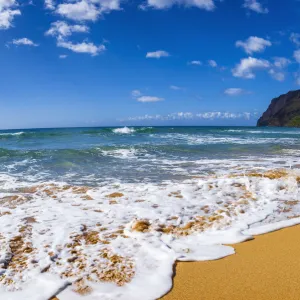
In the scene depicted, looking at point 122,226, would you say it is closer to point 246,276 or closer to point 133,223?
point 133,223

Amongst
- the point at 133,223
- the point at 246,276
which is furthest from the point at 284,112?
the point at 246,276

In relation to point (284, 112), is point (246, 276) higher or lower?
lower

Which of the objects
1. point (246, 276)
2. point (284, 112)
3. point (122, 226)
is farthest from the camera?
point (284, 112)

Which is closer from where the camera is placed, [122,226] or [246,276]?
[246,276]

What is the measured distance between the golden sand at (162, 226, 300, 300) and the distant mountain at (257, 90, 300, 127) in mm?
97508

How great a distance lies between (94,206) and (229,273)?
3.31 meters

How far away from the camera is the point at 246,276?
2.79 metres

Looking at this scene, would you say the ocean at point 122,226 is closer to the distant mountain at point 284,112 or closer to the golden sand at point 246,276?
the golden sand at point 246,276

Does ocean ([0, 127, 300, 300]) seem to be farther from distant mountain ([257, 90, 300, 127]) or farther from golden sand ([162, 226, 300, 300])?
distant mountain ([257, 90, 300, 127])

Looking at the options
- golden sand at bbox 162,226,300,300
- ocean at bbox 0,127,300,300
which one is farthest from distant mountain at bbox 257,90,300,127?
golden sand at bbox 162,226,300,300

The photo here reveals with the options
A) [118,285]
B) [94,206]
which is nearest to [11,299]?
[118,285]

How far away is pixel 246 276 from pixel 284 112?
115 meters

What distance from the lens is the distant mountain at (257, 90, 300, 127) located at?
99250mm

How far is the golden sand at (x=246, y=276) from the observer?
2508mm
